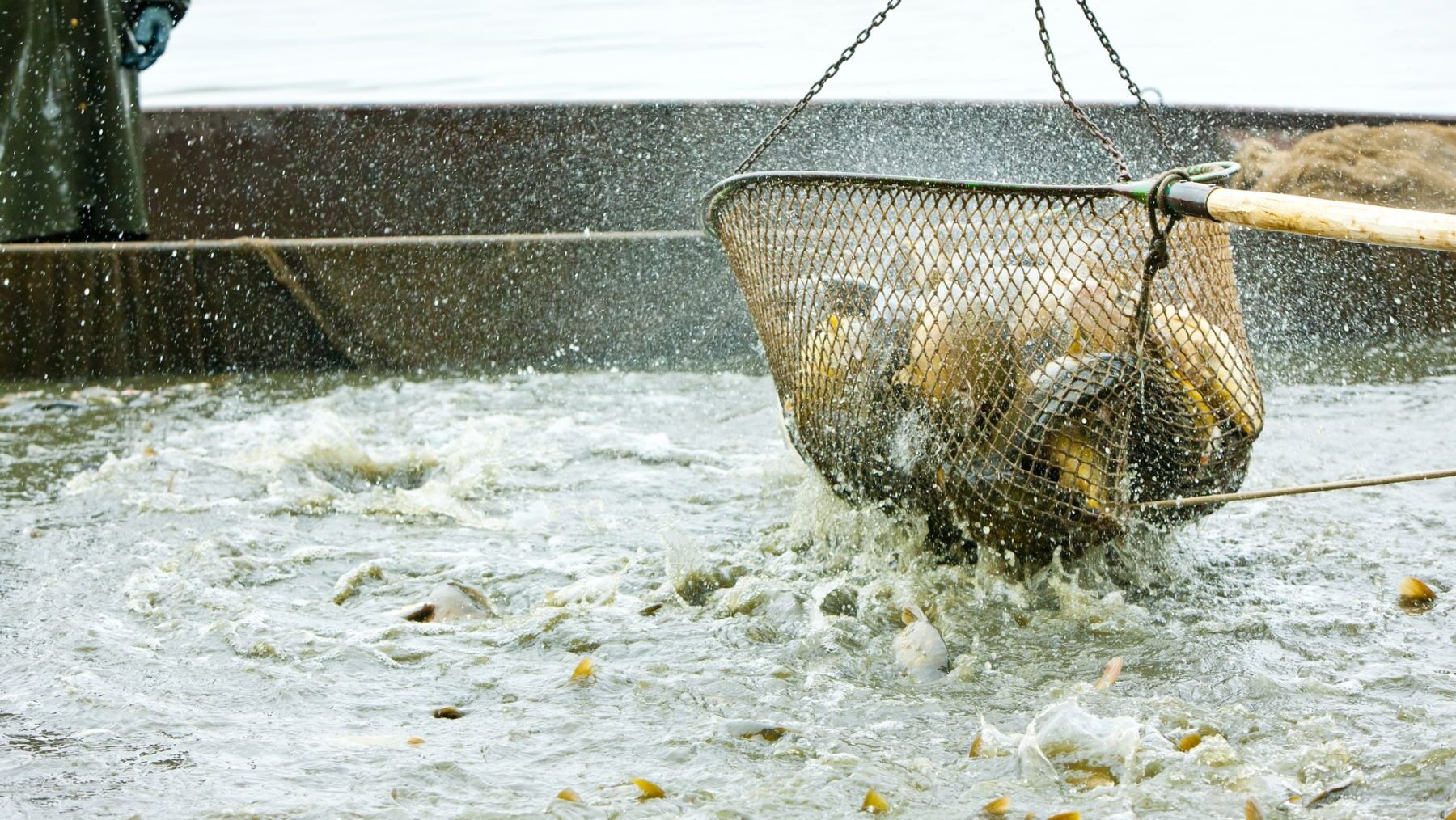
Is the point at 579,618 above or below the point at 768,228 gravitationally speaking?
below

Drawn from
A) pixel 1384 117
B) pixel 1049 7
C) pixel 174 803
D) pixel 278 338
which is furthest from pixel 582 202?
pixel 1049 7

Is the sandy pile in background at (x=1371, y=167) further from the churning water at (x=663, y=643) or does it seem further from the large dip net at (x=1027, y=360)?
the large dip net at (x=1027, y=360)

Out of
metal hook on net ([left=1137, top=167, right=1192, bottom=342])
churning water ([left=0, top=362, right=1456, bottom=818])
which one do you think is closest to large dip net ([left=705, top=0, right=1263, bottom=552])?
metal hook on net ([left=1137, top=167, right=1192, bottom=342])

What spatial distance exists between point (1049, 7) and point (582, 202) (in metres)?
14.5

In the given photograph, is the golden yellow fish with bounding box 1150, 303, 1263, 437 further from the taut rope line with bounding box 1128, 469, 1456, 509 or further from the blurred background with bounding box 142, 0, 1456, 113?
the blurred background with bounding box 142, 0, 1456, 113

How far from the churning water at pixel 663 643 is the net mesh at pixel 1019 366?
28 cm

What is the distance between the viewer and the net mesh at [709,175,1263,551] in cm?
280

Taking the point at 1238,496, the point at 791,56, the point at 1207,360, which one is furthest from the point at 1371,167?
the point at 791,56

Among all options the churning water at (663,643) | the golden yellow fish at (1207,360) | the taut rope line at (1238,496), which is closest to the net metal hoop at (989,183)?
the golden yellow fish at (1207,360)

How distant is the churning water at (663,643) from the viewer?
2.30 m

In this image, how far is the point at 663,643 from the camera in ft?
9.62

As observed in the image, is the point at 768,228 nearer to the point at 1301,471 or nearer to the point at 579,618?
the point at 579,618

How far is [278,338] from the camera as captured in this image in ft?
19.5

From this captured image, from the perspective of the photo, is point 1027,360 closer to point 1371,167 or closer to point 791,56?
point 1371,167
